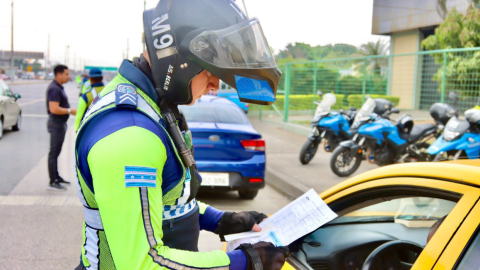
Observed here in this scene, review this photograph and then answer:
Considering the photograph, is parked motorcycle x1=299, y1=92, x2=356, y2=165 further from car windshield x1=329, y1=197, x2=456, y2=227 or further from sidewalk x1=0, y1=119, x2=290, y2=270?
car windshield x1=329, y1=197, x2=456, y2=227

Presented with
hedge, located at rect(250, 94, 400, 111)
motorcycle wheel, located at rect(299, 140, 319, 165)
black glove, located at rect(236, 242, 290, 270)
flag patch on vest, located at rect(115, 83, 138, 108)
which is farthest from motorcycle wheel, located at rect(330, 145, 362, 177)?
flag patch on vest, located at rect(115, 83, 138, 108)

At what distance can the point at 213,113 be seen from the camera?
22.2 ft

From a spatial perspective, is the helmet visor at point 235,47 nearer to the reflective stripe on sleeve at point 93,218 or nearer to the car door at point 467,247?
the reflective stripe on sleeve at point 93,218

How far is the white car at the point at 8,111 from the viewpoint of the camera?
12290mm

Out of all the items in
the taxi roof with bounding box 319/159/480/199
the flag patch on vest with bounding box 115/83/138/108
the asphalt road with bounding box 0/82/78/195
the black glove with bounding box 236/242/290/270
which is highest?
the flag patch on vest with bounding box 115/83/138/108

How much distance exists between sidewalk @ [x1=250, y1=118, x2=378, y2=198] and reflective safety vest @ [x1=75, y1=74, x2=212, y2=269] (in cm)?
547

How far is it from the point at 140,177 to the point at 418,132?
24.4 feet

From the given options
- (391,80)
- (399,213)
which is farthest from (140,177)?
(391,80)

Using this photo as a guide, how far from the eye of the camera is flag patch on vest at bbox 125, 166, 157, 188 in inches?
44.5

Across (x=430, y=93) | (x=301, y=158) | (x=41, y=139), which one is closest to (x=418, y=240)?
→ (x=301, y=158)

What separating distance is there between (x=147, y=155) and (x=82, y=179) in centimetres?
27

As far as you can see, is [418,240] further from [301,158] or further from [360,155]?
[301,158]

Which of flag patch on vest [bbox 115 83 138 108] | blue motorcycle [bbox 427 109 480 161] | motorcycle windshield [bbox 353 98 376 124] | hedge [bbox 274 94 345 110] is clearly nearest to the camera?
flag patch on vest [bbox 115 83 138 108]

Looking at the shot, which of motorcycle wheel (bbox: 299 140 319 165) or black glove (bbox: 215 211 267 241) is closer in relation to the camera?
black glove (bbox: 215 211 267 241)
